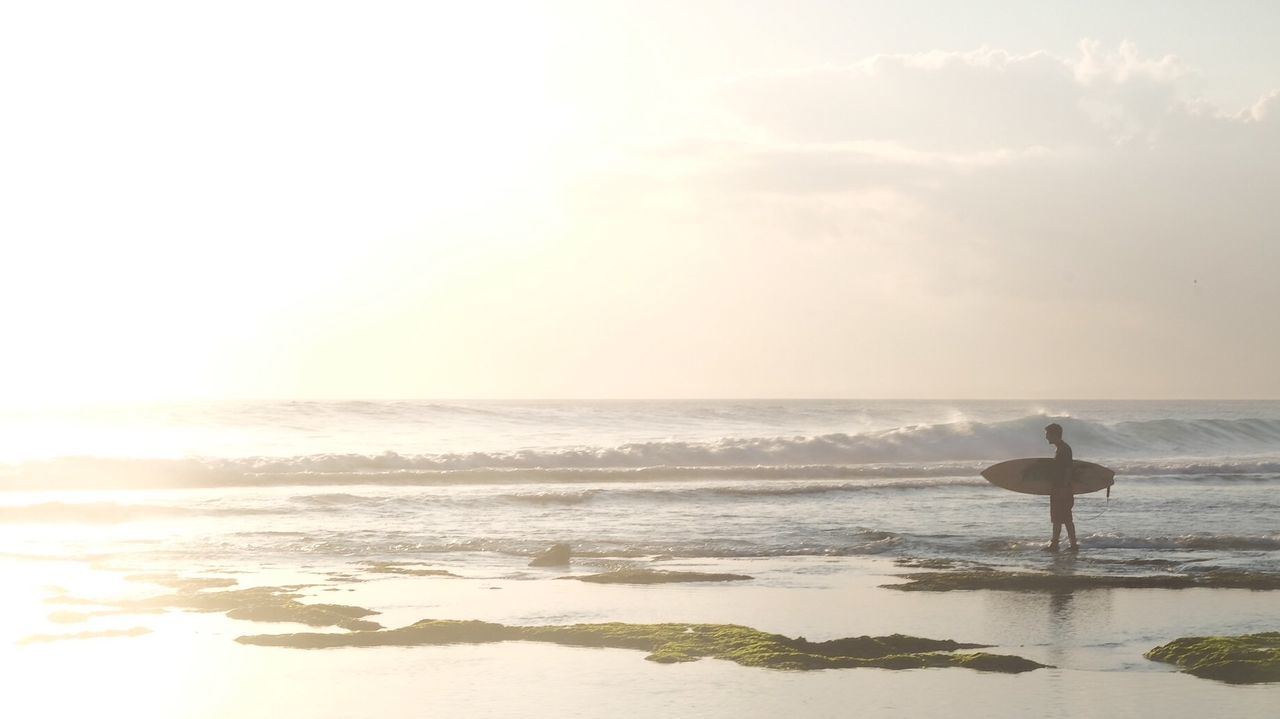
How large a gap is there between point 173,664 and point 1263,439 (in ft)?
190

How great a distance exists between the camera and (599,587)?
15164 mm

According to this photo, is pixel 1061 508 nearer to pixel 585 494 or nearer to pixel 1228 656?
pixel 1228 656

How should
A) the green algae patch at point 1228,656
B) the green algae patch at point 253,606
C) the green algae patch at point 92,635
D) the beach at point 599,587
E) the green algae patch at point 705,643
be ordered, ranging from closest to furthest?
the beach at point 599,587 → the green algae patch at point 1228,656 → the green algae patch at point 705,643 → the green algae patch at point 92,635 → the green algae patch at point 253,606

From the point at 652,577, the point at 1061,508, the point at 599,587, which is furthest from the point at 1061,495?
the point at 599,587

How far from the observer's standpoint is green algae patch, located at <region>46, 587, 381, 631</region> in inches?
498

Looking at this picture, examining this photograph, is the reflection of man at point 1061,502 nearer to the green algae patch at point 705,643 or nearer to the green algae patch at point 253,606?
the green algae patch at point 705,643

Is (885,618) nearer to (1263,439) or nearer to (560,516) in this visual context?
(560,516)

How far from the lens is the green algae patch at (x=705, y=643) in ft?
33.7

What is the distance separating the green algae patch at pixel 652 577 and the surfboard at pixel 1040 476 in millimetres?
7619

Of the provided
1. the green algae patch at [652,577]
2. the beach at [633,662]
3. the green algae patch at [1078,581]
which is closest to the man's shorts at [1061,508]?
the green algae patch at [1078,581]

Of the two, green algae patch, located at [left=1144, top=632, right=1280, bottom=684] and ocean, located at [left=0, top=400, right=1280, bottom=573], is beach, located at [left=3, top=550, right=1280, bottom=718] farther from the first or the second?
ocean, located at [left=0, top=400, right=1280, bottom=573]

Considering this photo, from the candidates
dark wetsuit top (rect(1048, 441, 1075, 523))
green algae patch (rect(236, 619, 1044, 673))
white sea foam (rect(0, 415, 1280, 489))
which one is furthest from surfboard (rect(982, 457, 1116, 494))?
white sea foam (rect(0, 415, 1280, 489))

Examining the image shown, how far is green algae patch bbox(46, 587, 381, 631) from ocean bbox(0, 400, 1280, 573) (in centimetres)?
365

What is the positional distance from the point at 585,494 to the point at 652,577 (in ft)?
45.0
